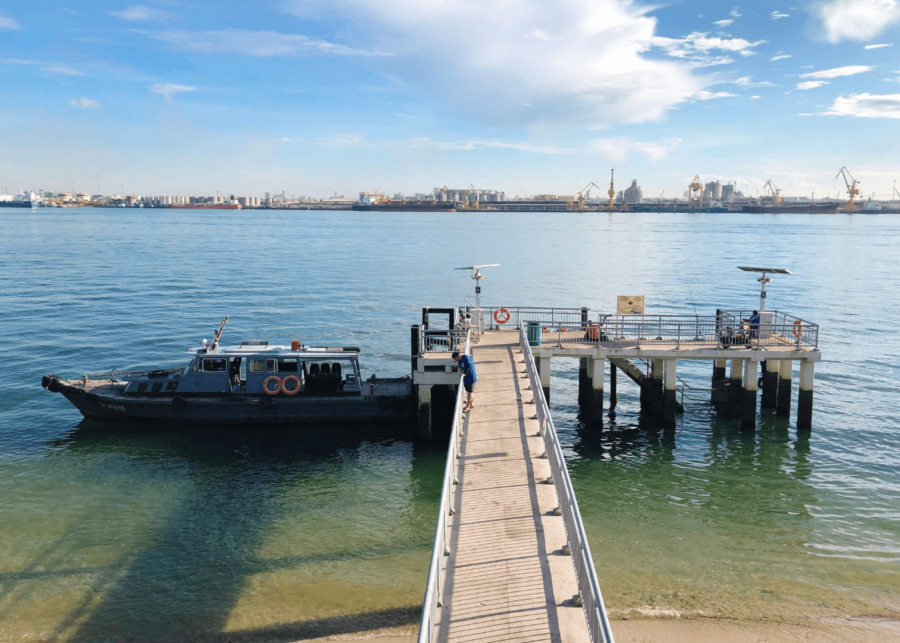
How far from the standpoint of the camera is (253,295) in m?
69.6

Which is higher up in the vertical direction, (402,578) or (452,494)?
(452,494)

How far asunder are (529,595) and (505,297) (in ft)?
201

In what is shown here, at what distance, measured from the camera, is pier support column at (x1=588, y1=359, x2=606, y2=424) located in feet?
91.8

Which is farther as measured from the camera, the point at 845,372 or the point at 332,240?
the point at 332,240

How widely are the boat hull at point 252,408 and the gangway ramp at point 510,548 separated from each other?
469 inches

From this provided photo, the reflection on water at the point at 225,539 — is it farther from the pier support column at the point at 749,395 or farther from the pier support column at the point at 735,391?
the pier support column at the point at 735,391

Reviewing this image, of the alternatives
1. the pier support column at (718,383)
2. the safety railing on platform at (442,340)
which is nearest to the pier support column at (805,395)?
the pier support column at (718,383)

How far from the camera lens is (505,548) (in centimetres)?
1154

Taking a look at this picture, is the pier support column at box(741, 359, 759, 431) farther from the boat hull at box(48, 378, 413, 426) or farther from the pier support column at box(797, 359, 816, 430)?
the boat hull at box(48, 378, 413, 426)

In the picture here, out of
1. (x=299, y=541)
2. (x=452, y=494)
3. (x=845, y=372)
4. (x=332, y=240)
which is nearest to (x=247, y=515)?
(x=299, y=541)

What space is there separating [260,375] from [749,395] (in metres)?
21.3

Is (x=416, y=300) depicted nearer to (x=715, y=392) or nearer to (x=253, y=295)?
(x=253, y=295)

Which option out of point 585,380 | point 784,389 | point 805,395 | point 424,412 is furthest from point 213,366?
point 805,395

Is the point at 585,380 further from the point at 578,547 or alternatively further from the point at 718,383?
the point at 578,547
